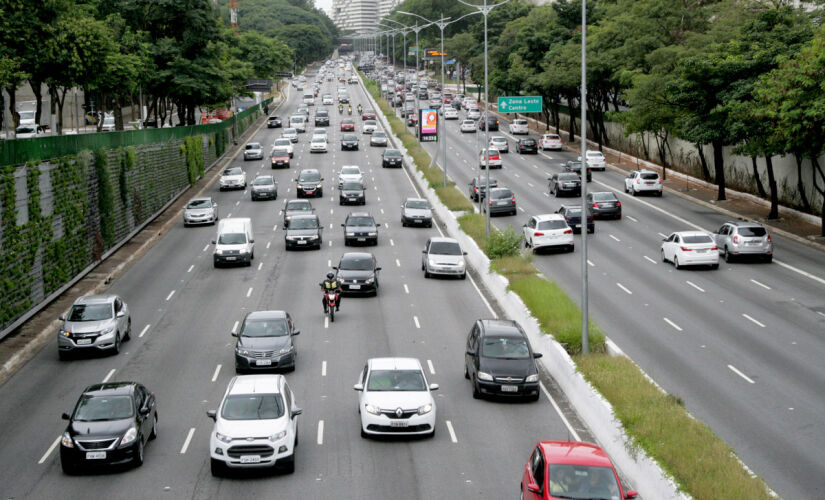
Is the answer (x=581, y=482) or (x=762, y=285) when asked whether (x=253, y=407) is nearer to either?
(x=581, y=482)

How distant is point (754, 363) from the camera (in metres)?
26.0

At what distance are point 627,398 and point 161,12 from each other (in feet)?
198

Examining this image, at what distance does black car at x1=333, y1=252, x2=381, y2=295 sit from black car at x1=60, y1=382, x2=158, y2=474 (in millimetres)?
16060

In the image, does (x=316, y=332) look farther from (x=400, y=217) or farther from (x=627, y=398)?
(x=400, y=217)

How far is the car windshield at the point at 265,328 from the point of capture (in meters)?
26.2

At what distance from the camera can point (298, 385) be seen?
25016 mm

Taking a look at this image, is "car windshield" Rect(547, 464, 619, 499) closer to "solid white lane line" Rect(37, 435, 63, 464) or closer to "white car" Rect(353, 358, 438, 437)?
"white car" Rect(353, 358, 438, 437)

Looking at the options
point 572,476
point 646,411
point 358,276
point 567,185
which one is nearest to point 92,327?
point 358,276

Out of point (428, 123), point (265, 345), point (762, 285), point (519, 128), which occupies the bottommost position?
point (762, 285)

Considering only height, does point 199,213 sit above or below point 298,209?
below

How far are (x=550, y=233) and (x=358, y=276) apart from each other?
11.2 metres

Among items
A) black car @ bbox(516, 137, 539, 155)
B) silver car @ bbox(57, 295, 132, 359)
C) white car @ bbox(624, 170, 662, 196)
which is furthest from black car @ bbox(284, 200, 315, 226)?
black car @ bbox(516, 137, 539, 155)

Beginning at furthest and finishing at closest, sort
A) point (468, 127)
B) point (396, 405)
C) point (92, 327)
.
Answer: point (468, 127) → point (92, 327) → point (396, 405)

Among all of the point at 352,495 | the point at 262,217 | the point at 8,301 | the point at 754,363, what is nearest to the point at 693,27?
the point at 262,217
